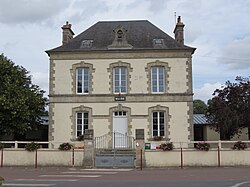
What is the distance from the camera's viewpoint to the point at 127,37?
26578 mm

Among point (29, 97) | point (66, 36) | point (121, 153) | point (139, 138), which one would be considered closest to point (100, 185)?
point (139, 138)

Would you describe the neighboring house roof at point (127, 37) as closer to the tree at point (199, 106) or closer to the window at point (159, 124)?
the window at point (159, 124)

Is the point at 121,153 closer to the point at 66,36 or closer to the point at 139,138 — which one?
the point at 139,138

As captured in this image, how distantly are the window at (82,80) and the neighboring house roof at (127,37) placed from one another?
4.83ft

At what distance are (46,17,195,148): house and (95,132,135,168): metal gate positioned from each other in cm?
41

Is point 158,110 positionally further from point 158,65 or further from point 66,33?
point 66,33

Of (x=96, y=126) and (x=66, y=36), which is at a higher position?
(x=66, y=36)

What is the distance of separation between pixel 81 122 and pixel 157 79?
578 centimetres

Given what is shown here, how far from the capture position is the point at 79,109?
990 inches

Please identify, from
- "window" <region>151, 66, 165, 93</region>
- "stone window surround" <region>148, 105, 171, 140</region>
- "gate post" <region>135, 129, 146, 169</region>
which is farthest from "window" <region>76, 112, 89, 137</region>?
"gate post" <region>135, 129, 146, 169</region>

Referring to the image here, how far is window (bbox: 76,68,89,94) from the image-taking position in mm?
25594

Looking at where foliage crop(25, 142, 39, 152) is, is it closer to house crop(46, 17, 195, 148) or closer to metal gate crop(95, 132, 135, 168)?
metal gate crop(95, 132, 135, 168)

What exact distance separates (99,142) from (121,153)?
2811 millimetres

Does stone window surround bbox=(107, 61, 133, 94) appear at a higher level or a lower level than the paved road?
higher
